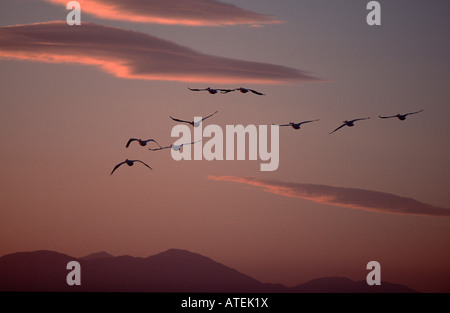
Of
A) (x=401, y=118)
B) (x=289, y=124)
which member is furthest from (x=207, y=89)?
(x=401, y=118)

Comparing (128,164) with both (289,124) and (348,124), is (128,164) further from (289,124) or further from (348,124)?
(348,124)

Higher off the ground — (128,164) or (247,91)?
(247,91)

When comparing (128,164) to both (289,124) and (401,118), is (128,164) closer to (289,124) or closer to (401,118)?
(289,124)
